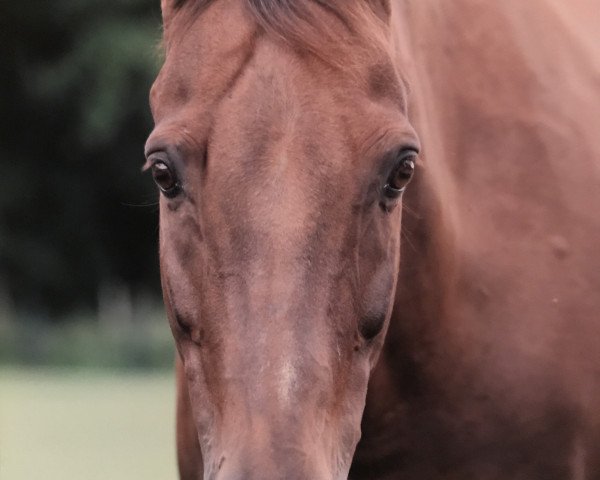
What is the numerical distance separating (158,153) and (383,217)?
57 centimetres

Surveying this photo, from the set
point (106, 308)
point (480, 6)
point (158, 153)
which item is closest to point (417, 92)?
point (480, 6)

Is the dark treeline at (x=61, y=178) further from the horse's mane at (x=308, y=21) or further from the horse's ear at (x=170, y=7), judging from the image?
the horse's mane at (x=308, y=21)

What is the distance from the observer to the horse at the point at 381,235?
10.3 ft

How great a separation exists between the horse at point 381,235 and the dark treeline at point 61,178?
16.8 metres

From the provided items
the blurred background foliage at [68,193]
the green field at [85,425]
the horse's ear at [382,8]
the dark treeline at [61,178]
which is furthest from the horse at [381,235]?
the dark treeline at [61,178]

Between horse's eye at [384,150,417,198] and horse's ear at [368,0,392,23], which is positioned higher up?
horse's ear at [368,0,392,23]

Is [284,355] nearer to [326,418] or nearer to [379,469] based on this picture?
[326,418]

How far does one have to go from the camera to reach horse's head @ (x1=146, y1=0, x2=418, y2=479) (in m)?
3.08

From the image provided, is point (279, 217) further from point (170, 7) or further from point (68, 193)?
point (68, 193)

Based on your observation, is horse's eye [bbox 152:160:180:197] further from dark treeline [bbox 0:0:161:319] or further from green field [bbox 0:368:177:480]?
dark treeline [bbox 0:0:161:319]

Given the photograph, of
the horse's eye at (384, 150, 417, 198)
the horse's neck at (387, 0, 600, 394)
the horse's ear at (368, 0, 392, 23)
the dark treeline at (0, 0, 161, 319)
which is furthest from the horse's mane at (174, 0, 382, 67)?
the dark treeline at (0, 0, 161, 319)

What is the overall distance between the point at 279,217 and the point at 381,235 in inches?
14.6

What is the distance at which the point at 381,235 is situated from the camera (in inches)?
135

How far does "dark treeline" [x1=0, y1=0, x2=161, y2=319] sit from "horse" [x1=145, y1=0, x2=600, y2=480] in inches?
660
